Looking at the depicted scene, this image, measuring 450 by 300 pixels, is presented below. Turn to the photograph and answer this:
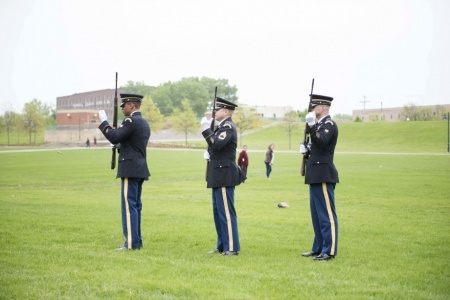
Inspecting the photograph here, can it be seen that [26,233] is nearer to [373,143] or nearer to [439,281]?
[439,281]

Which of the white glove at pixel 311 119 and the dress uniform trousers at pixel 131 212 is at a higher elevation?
the white glove at pixel 311 119

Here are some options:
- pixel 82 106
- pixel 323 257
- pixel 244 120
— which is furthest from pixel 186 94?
pixel 323 257

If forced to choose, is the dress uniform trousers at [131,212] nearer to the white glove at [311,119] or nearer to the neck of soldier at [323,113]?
the white glove at [311,119]

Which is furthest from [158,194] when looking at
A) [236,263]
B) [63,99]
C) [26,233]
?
[63,99]

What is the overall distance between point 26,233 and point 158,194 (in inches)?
426

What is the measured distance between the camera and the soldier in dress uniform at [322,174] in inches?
355

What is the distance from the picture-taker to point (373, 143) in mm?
94500

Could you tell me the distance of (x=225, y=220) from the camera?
373 inches

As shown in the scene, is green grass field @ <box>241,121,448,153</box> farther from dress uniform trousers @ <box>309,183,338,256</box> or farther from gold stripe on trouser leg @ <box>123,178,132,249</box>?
gold stripe on trouser leg @ <box>123,178,132,249</box>

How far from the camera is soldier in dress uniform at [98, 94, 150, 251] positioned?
31.3ft

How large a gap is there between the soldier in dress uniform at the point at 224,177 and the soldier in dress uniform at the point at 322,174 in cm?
119

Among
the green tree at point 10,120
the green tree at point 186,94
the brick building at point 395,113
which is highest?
the green tree at point 186,94

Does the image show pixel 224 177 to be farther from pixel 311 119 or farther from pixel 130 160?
pixel 311 119

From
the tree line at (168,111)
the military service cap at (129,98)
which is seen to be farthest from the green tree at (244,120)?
the military service cap at (129,98)
